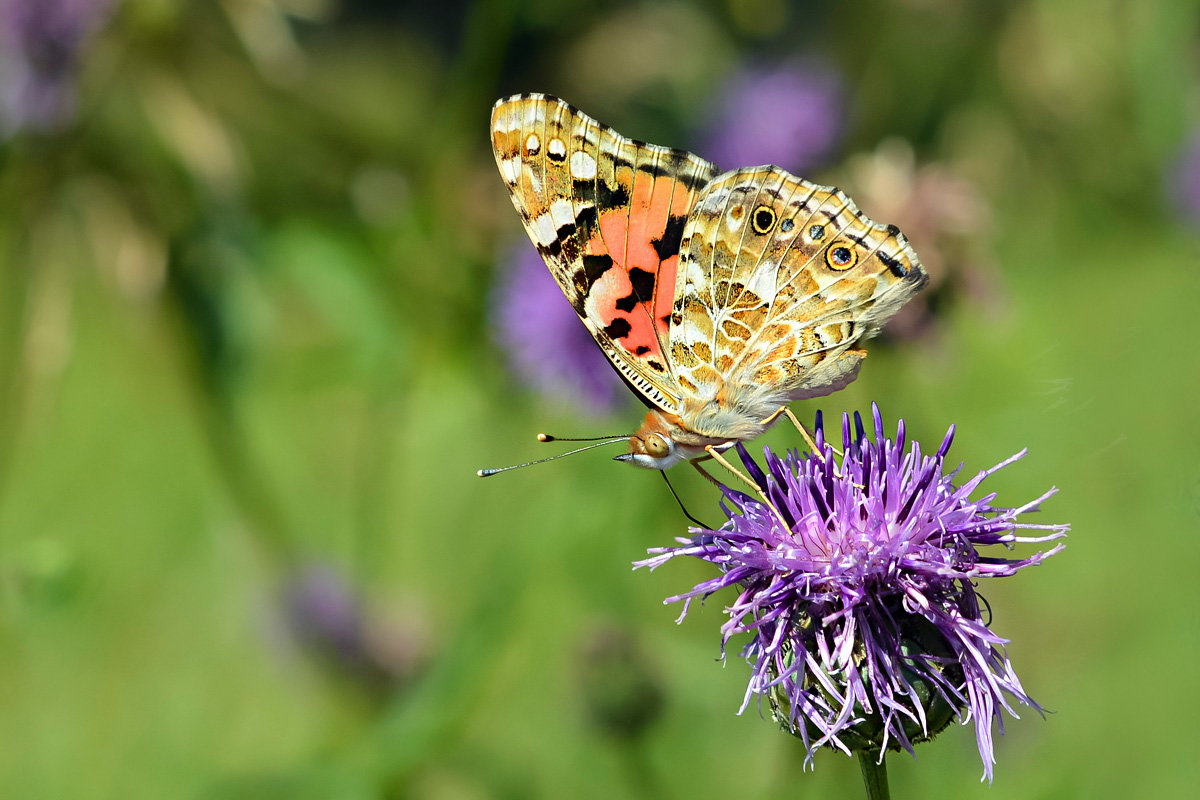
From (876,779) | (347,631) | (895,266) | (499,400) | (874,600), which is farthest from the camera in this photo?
(347,631)

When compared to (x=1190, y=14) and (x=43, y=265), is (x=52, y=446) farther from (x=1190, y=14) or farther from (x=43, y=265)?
(x=1190, y=14)

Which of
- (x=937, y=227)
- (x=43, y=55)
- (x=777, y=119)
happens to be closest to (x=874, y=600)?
(x=937, y=227)

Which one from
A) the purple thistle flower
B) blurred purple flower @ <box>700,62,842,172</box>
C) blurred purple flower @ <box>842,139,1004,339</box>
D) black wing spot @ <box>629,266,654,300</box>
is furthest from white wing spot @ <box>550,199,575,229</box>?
blurred purple flower @ <box>700,62,842,172</box>

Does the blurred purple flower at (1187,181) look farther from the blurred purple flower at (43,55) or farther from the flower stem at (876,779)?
the blurred purple flower at (43,55)

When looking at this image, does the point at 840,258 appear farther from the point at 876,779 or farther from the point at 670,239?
the point at 876,779

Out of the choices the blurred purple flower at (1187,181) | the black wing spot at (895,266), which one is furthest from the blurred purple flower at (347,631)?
the blurred purple flower at (1187,181)

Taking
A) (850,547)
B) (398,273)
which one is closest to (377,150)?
(398,273)
